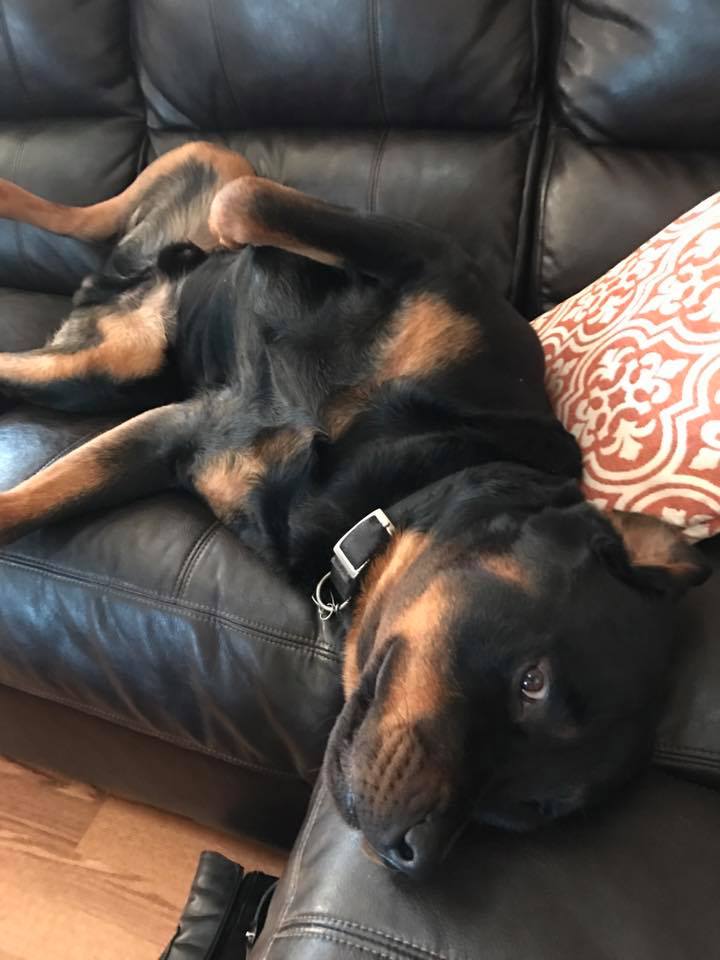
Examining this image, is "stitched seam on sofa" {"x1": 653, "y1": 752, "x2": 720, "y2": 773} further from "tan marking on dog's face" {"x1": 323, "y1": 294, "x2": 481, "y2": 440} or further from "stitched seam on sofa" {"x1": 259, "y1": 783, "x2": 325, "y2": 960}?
"tan marking on dog's face" {"x1": 323, "y1": 294, "x2": 481, "y2": 440}

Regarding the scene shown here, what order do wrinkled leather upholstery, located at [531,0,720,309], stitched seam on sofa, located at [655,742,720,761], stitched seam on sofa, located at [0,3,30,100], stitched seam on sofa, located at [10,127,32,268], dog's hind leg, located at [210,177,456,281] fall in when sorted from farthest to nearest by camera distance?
1. stitched seam on sofa, located at [10,127,32,268]
2. stitched seam on sofa, located at [0,3,30,100]
3. wrinkled leather upholstery, located at [531,0,720,309]
4. dog's hind leg, located at [210,177,456,281]
5. stitched seam on sofa, located at [655,742,720,761]

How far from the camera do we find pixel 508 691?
102cm

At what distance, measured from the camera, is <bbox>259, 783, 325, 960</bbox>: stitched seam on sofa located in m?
0.98

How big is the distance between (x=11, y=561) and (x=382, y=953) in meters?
1.01

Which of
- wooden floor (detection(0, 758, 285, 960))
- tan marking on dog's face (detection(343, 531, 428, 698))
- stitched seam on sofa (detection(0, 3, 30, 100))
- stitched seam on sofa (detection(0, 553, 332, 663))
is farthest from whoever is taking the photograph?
stitched seam on sofa (detection(0, 3, 30, 100))

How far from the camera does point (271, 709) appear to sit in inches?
54.4

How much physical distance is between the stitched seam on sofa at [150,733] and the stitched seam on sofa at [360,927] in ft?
1.80

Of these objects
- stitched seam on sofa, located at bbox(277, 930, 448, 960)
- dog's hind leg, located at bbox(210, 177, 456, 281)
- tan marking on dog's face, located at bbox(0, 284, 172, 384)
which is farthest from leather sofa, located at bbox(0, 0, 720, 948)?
dog's hind leg, located at bbox(210, 177, 456, 281)

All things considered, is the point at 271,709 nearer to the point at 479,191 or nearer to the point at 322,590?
the point at 322,590

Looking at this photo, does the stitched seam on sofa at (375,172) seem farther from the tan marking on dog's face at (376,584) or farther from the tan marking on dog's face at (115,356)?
the tan marking on dog's face at (376,584)

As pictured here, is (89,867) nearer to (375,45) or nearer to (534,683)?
(534,683)

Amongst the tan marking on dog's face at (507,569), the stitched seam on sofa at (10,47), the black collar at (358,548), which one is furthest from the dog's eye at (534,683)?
the stitched seam on sofa at (10,47)

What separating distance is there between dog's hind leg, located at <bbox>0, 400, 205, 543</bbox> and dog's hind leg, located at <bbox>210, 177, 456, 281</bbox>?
401mm

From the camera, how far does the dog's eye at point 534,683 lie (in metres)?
1.01
